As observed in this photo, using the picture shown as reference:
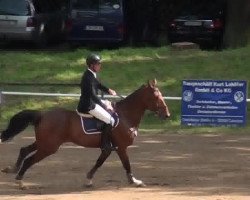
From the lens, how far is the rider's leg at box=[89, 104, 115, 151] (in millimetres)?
13672

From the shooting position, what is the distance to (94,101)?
13602mm

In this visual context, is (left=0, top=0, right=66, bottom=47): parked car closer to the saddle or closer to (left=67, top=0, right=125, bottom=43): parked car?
(left=67, top=0, right=125, bottom=43): parked car

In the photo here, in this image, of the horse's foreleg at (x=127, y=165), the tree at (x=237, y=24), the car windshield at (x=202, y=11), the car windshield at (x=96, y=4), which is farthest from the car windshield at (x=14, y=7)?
the horse's foreleg at (x=127, y=165)

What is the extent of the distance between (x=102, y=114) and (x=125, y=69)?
12.9 metres

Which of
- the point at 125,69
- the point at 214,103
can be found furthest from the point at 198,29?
the point at 214,103

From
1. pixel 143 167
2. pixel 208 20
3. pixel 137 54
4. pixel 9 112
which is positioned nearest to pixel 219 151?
pixel 143 167

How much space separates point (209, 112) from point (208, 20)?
1146cm

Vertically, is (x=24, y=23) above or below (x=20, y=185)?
below

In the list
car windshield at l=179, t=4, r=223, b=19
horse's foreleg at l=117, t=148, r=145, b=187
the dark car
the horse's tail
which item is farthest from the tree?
the horse's tail

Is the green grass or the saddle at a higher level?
the saddle

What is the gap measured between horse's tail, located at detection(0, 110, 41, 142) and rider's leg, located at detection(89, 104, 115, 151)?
0.90 meters

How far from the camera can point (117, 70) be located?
26.5 metres

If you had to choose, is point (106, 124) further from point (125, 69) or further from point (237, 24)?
point (237, 24)

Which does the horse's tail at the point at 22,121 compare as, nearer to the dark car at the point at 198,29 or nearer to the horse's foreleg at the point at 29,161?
the horse's foreleg at the point at 29,161
